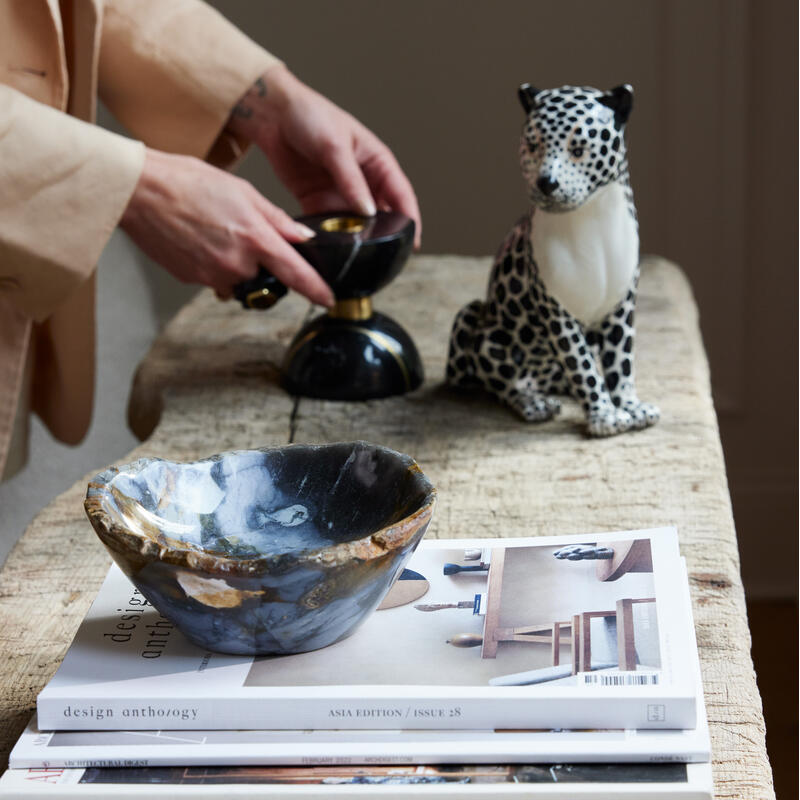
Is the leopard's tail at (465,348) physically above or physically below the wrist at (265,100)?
below

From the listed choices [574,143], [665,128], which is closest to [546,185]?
[574,143]

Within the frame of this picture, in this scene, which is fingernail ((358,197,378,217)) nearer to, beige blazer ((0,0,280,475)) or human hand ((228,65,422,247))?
human hand ((228,65,422,247))

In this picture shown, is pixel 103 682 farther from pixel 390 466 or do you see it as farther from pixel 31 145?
pixel 31 145

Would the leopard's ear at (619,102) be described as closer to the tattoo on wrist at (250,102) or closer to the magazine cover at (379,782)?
the tattoo on wrist at (250,102)

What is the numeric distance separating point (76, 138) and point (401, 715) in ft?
1.99

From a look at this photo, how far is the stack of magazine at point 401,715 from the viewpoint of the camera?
478 mm

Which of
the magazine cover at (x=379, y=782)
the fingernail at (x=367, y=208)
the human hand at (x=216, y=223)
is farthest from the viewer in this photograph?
the fingernail at (x=367, y=208)

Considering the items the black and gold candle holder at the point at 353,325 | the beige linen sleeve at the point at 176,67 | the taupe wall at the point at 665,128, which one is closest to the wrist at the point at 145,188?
the black and gold candle holder at the point at 353,325

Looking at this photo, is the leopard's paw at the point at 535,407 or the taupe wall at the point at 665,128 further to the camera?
the taupe wall at the point at 665,128

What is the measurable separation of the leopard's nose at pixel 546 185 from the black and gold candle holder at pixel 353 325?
180mm

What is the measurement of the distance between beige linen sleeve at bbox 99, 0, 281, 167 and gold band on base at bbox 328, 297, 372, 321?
275 mm

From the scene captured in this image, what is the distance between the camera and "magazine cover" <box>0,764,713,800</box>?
1.53 feet

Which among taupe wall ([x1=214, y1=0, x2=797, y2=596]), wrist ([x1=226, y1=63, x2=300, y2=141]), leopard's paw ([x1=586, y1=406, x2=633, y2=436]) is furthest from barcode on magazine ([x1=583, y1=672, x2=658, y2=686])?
taupe wall ([x1=214, y1=0, x2=797, y2=596])

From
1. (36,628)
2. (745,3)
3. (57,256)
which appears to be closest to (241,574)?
(36,628)
